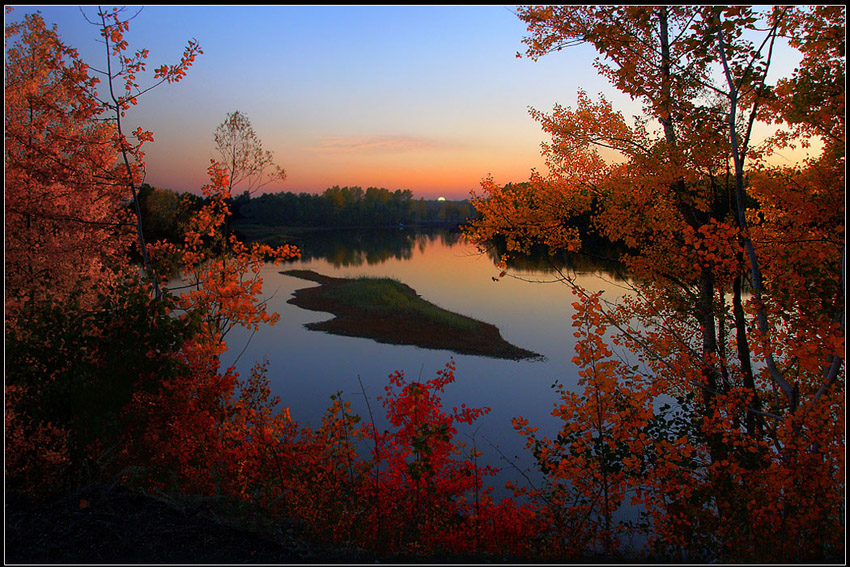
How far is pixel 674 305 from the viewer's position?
1242cm

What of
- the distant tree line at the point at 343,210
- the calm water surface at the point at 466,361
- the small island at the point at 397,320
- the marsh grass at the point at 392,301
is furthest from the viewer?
the distant tree line at the point at 343,210

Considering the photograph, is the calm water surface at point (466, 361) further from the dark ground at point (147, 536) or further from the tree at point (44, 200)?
the dark ground at point (147, 536)

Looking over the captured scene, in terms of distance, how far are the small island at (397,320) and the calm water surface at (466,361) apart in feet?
3.28

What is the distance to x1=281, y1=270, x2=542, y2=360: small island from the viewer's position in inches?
1200

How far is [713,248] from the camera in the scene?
6.93 metres

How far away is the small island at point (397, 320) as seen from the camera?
100.0ft

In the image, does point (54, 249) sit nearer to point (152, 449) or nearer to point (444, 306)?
point (152, 449)

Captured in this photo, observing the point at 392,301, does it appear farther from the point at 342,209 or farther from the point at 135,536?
the point at 342,209

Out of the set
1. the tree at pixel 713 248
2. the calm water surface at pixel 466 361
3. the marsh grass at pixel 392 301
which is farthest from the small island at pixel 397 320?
the tree at pixel 713 248

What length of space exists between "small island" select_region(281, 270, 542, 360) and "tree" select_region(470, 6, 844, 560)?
53.9 feet

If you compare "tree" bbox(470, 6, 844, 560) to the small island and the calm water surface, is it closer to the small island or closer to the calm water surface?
Result: the calm water surface

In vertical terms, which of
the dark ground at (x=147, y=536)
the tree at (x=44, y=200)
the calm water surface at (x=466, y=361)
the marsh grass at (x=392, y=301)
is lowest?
the calm water surface at (x=466, y=361)

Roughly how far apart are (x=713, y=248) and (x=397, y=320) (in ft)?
99.8

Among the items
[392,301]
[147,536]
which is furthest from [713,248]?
[392,301]
